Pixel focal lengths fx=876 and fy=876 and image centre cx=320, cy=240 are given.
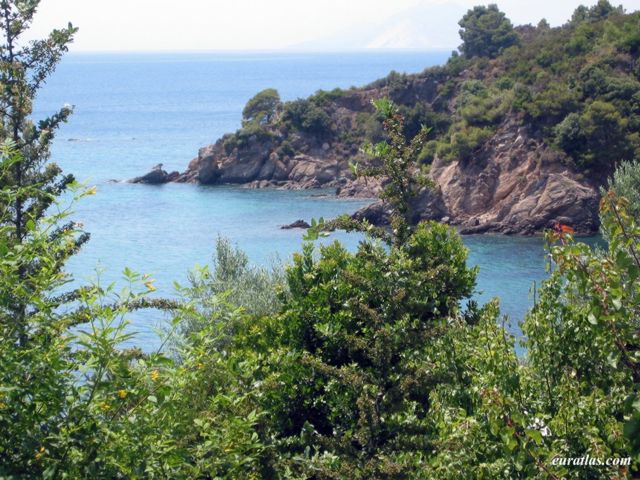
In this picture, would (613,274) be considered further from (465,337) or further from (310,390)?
(310,390)

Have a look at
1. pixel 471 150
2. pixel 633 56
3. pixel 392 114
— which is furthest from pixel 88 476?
pixel 633 56

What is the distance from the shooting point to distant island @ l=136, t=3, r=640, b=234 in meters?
54.7

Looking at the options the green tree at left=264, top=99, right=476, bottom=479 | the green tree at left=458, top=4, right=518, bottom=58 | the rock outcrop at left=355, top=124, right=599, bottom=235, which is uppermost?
the green tree at left=458, top=4, right=518, bottom=58

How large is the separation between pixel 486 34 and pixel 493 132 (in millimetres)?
34526

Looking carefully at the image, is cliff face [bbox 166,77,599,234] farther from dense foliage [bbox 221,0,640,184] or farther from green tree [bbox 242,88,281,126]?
green tree [bbox 242,88,281,126]

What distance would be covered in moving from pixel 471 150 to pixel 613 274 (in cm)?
5367

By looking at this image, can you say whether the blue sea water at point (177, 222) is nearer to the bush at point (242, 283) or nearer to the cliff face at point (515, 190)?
the cliff face at point (515, 190)

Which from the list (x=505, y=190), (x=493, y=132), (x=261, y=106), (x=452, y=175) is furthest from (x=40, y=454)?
(x=261, y=106)

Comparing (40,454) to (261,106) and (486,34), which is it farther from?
(486,34)

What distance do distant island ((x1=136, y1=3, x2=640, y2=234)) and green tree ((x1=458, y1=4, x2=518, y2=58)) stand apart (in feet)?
0.64

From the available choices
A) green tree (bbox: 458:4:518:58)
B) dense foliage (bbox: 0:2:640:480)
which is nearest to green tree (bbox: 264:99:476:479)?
dense foliage (bbox: 0:2:640:480)

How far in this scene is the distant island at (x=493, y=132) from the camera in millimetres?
54719

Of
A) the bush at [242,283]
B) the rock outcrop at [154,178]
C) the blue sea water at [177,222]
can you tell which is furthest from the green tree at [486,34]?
the bush at [242,283]

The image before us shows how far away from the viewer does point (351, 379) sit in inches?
374
